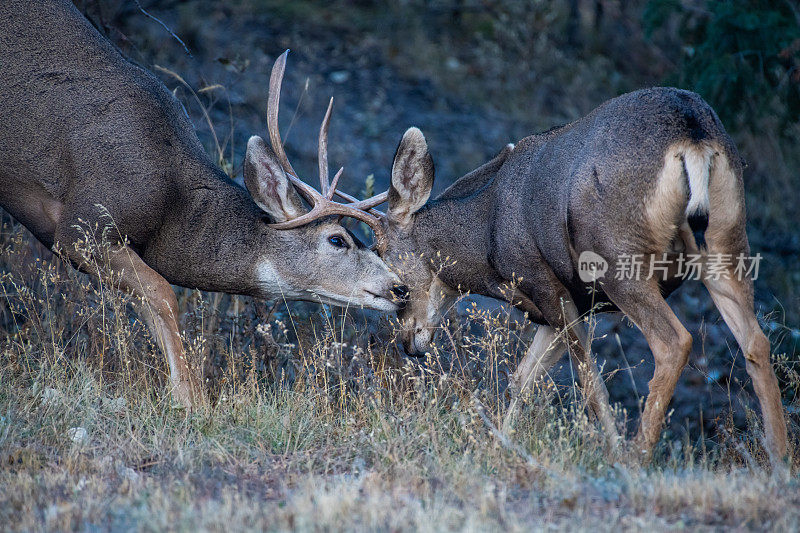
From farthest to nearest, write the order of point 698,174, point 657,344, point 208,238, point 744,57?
1. point 744,57
2. point 208,238
3. point 657,344
4. point 698,174

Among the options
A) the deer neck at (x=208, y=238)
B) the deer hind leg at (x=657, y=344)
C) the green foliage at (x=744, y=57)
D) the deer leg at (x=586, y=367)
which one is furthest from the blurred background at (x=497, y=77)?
the deer hind leg at (x=657, y=344)

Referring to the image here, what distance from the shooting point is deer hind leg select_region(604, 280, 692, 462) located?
5133 mm

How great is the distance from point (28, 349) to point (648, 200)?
4.09 meters

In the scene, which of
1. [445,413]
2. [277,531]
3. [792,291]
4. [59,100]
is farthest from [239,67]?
[792,291]

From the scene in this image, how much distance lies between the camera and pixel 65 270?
7.24 m

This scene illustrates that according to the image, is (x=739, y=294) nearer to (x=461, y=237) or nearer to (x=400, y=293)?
(x=461, y=237)

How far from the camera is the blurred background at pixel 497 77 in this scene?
858 cm

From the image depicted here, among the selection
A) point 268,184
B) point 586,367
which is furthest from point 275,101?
point 586,367

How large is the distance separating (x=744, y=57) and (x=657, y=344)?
14.8ft

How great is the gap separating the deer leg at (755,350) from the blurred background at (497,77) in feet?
9.45

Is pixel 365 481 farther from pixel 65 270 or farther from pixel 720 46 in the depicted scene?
pixel 720 46

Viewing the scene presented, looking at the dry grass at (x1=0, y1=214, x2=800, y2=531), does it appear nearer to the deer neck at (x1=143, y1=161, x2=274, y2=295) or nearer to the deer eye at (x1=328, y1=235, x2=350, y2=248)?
the deer neck at (x1=143, y1=161, x2=274, y2=295)

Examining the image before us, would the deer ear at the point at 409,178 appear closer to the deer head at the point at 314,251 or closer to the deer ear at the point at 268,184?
the deer head at the point at 314,251

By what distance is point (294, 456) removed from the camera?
488 centimetres
